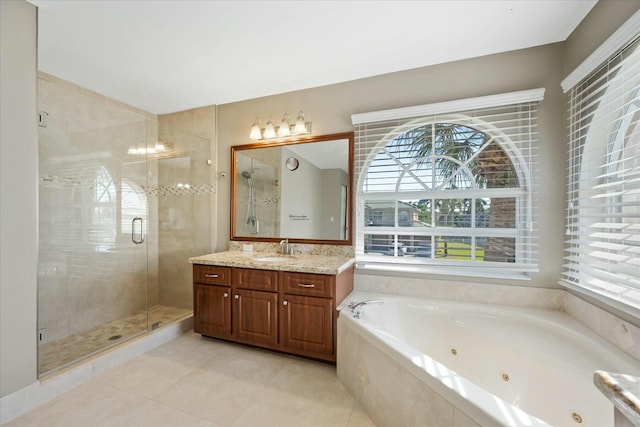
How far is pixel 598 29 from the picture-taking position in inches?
65.6

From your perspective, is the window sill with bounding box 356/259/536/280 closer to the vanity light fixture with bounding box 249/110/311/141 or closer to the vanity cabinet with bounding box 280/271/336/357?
the vanity cabinet with bounding box 280/271/336/357

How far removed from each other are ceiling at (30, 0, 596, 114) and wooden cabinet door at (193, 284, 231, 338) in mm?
2009

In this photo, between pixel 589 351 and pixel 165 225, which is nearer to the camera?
pixel 589 351

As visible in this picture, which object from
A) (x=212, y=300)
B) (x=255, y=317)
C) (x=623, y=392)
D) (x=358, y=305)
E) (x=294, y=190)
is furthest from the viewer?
(x=294, y=190)

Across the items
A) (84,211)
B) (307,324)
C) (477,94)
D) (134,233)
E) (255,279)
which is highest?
(477,94)

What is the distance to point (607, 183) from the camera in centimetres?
165

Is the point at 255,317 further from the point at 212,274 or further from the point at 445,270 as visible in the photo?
the point at 445,270

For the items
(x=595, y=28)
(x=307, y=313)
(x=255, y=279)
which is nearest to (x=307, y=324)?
(x=307, y=313)

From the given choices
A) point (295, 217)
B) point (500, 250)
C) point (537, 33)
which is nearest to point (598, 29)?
point (537, 33)

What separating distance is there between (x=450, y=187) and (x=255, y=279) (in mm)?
1854

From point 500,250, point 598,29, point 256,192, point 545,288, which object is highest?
point 598,29

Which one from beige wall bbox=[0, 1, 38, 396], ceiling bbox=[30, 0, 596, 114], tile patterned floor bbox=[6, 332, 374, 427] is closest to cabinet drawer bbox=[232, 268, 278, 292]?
tile patterned floor bbox=[6, 332, 374, 427]

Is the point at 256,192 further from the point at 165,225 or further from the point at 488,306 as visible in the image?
the point at 488,306

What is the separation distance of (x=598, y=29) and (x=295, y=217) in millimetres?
2571
